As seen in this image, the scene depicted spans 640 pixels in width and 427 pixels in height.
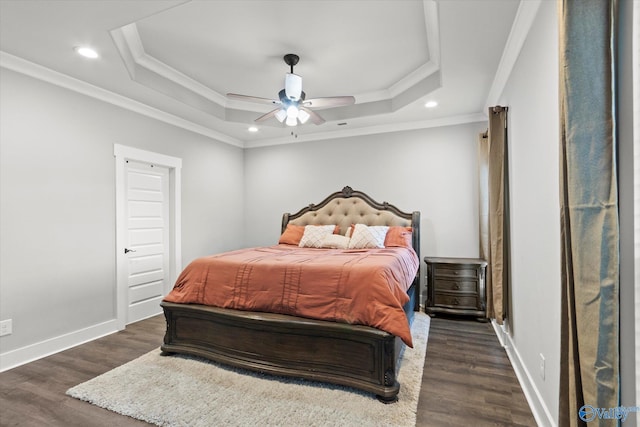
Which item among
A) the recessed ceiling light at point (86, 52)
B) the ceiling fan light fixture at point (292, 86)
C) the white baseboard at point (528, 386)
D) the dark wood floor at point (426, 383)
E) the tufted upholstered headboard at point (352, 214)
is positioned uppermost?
the recessed ceiling light at point (86, 52)

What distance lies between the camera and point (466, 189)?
4.27 metres

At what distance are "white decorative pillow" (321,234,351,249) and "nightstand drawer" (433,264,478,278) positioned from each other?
1127 mm

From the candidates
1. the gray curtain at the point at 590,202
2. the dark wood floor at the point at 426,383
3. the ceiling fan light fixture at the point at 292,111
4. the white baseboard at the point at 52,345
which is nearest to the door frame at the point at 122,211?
the white baseboard at the point at 52,345

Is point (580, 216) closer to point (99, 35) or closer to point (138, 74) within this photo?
point (99, 35)

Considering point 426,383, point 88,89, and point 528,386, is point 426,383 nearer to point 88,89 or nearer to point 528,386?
point 528,386

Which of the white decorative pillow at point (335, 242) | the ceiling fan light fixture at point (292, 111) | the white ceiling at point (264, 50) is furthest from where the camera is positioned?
the white decorative pillow at point (335, 242)

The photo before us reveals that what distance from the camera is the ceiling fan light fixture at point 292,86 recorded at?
9.54 feet

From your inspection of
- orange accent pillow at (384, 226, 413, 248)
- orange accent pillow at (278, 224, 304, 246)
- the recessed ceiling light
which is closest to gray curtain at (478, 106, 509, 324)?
orange accent pillow at (384, 226, 413, 248)

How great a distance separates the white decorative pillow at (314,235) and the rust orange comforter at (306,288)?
1.44 m

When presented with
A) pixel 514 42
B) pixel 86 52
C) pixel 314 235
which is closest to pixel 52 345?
pixel 86 52

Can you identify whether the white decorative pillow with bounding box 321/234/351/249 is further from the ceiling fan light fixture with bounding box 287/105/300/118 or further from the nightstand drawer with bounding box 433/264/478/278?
the ceiling fan light fixture with bounding box 287/105/300/118

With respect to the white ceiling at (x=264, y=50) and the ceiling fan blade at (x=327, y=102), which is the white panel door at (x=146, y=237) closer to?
the white ceiling at (x=264, y=50)

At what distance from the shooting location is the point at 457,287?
149 inches

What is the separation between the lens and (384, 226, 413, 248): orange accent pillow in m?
3.92
